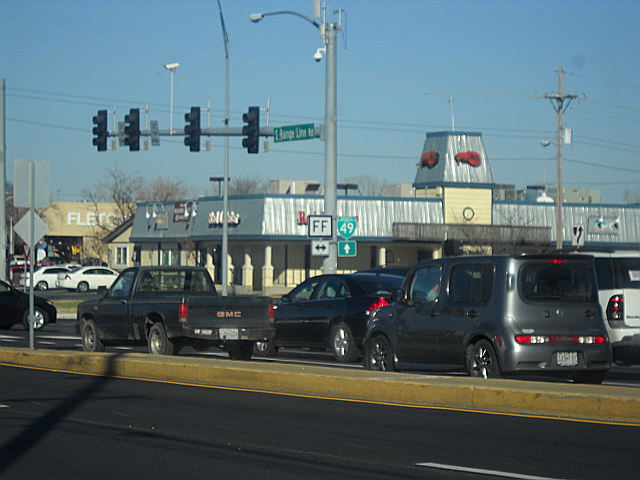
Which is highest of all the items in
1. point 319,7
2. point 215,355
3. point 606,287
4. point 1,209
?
point 319,7

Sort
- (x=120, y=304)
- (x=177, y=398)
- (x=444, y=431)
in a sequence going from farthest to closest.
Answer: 1. (x=120, y=304)
2. (x=177, y=398)
3. (x=444, y=431)

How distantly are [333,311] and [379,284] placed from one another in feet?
3.35

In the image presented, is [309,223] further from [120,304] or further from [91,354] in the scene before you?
[91,354]

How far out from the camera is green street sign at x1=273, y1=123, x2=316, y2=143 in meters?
30.7

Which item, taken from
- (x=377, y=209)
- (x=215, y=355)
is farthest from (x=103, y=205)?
(x=215, y=355)

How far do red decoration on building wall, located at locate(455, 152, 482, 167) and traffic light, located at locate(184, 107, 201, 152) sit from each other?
37.8 m

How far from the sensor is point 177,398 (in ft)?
44.8

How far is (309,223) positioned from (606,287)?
41.6ft

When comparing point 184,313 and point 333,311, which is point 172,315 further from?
point 333,311

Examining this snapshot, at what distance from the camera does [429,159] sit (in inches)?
2731

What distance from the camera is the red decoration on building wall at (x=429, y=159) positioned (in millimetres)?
68688

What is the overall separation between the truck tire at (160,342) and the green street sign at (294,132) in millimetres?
11677

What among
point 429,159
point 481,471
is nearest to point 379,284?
point 481,471

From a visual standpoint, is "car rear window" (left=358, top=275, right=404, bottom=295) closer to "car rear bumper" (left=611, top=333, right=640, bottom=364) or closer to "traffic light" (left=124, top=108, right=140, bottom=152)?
"car rear bumper" (left=611, top=333, right=640, bottom=364)
